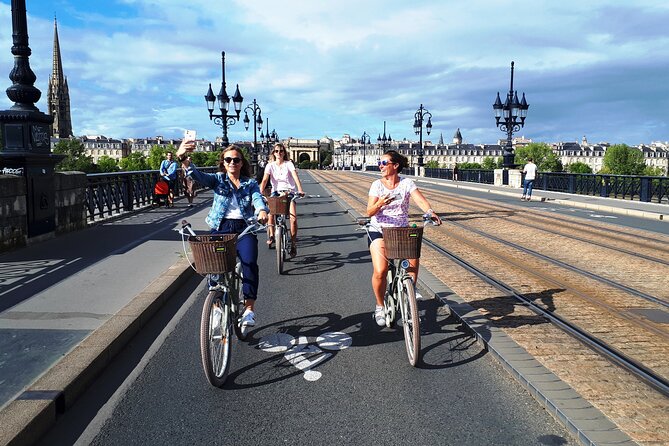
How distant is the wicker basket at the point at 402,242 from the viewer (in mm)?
4496

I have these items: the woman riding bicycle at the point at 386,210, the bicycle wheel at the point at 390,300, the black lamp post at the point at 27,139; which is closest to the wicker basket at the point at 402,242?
the woman riding bicycle at the point at 386,210

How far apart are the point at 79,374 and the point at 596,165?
667ft

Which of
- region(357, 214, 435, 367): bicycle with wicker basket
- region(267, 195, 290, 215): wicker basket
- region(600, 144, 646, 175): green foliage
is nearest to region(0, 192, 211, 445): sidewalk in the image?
region(267, 195, 290, 215): wicker basket

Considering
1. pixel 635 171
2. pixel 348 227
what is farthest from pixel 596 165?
pixel 348 227

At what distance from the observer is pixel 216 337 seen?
4.03m

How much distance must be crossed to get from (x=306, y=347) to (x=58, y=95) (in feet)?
478

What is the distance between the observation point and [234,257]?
13.5 feet

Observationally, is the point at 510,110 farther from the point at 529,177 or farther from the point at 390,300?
the point at 390,300

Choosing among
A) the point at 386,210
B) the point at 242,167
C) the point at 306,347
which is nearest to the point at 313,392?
the point at 306,347

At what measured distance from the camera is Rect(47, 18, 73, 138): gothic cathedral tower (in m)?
131

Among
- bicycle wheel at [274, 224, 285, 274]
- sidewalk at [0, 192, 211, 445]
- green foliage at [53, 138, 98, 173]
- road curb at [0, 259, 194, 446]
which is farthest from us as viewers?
green foliage at [53, 138, 98, 173]

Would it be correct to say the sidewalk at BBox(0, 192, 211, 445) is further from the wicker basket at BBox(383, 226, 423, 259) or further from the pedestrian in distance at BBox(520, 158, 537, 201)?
the pedestrian in distance at BBox(520, 158, 537, 201)

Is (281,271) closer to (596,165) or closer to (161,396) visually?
(161,396)

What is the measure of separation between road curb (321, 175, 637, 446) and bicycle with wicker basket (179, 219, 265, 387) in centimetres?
216
